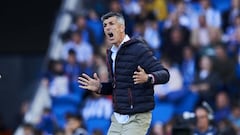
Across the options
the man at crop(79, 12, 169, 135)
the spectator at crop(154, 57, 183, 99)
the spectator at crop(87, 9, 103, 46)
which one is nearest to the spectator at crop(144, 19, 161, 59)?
the spectator at crop(87, 9, 103, 46)

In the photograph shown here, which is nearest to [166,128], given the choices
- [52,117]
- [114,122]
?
[52,117]

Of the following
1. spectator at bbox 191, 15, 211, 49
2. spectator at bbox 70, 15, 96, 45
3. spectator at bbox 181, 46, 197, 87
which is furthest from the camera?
spectator at bbox 70, 15, 96, 45

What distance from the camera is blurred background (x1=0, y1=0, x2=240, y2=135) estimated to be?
44.2 feet

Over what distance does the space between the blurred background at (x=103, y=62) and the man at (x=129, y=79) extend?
171 centimetres

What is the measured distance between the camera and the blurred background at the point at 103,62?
1346 cm

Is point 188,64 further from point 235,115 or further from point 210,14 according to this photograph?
point 235,115

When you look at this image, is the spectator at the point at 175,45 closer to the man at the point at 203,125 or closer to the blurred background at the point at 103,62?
the blurred background at the point at 103,62

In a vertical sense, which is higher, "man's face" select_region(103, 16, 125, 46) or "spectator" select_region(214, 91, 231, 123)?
"man's face" select_region(103, 16, 125, 46)

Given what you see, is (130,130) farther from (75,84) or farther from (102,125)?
(75,84)

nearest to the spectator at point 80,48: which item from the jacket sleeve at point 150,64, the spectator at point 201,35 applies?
the spectator at point 201,35

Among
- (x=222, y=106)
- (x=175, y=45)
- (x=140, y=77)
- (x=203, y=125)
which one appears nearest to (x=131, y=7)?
(x=175, y=45)

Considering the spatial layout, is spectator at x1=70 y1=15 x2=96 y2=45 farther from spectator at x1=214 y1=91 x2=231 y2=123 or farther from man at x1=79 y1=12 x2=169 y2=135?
man at x1=79 y1=12 x2=169 y2=135

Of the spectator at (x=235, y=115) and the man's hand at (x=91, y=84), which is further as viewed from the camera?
the spectator at (x=235, y=115)

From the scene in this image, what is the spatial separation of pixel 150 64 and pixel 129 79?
0.24 metres
